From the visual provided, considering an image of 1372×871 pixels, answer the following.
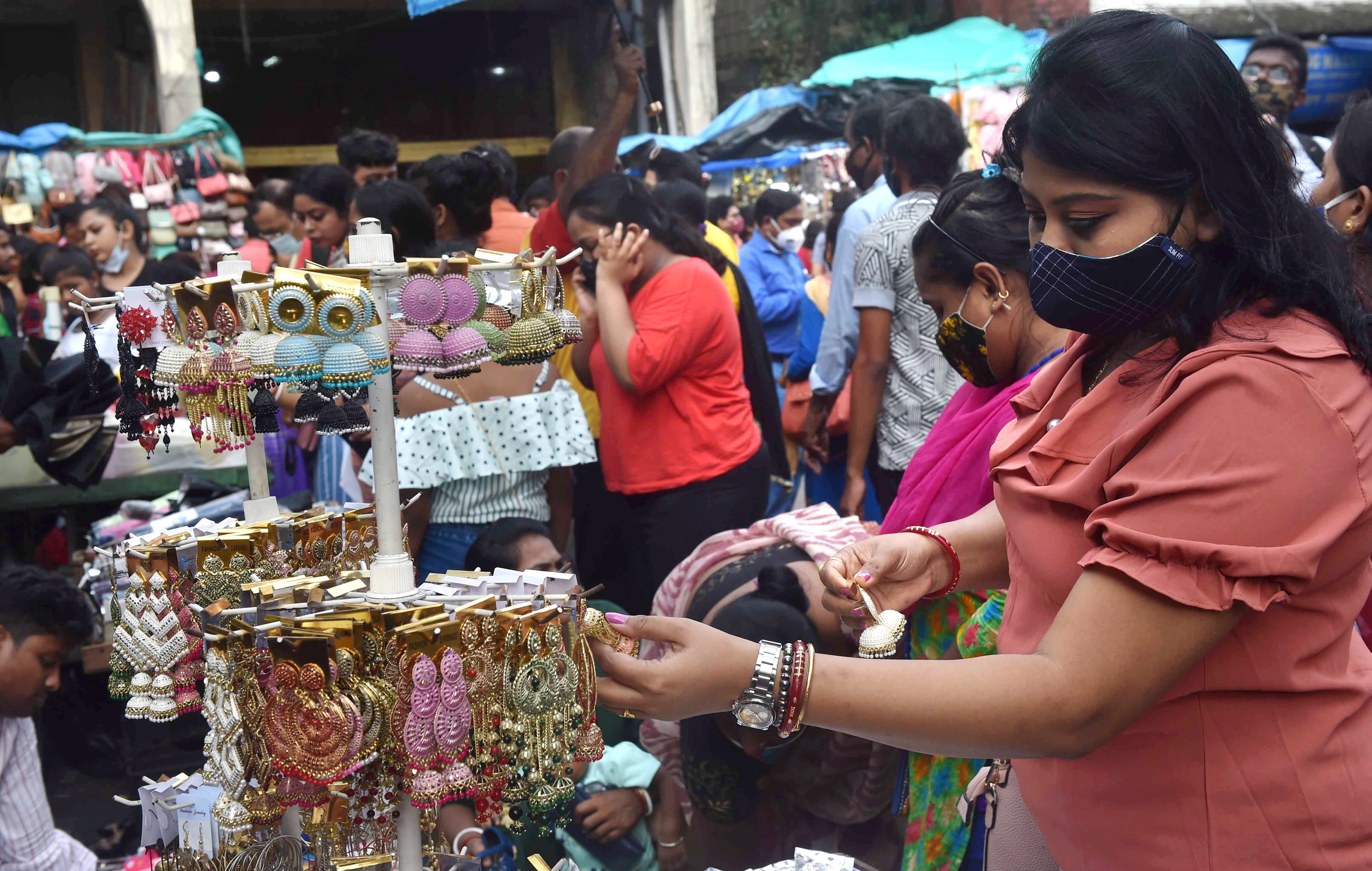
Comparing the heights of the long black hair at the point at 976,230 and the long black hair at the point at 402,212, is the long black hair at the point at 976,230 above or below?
below

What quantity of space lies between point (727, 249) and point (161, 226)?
410 cm

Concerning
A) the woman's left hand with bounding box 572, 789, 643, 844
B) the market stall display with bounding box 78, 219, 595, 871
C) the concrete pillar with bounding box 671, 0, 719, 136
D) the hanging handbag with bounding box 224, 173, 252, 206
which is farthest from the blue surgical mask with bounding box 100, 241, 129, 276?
the concrete pillar with bounding box 671, 0, 719, 136

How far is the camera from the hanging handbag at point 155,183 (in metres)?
7.12

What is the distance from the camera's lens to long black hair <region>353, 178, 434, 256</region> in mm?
3207

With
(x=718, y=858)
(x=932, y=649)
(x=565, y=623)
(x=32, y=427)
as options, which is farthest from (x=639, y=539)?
(x=565, y=623)

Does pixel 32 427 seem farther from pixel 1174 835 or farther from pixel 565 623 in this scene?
pixel 1174 835

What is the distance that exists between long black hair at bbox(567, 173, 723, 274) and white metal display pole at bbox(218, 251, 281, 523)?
1421 millimetres

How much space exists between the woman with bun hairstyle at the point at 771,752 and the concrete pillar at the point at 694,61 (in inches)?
355

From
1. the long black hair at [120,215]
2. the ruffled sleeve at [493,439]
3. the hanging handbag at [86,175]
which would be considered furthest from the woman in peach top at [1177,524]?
the hanging handbag at [86,175]

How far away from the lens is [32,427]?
3.58 m

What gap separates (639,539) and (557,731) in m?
2.20

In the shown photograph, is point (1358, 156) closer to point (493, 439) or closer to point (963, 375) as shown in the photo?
point (963, 375)

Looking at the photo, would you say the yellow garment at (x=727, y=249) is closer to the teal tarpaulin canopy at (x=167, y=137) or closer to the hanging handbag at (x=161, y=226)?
the hanging handbag at (x=161, y=226)

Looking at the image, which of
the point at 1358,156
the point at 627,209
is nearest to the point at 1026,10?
the point at 627,209
